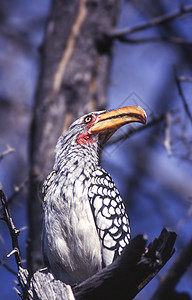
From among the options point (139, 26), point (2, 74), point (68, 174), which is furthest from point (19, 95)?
point (68, 174)

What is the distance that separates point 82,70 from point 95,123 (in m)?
1.88

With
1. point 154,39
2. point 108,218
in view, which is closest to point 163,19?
point 154,39

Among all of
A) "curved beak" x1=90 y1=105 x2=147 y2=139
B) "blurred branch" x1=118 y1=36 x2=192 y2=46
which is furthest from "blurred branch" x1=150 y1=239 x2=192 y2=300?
"blurred branch" x1=118 y1=36 x2=192 y2=46

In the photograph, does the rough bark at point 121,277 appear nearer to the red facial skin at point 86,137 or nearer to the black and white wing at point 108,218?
the black and white wing at point 108,218

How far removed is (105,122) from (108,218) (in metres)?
0.80

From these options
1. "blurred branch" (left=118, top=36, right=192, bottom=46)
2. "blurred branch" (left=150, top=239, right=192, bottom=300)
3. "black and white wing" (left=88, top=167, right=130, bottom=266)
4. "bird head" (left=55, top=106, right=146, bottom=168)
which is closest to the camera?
"black and white wing" (left=88, top=167, right=130, bottom=266)

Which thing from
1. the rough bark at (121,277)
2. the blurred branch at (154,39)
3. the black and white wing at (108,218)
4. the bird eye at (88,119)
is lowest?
the rough bark at (121,277)

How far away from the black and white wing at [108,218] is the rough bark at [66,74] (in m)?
1.47

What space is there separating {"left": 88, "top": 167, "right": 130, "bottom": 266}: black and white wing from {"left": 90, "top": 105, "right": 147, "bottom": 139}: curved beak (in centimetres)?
42

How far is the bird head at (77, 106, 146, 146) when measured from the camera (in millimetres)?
3544

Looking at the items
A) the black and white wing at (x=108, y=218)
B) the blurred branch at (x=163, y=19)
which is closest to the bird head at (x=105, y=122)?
the black and white wing at (x=108, y=218)

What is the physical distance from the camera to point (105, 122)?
383 centimetres

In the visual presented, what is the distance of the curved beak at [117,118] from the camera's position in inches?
138

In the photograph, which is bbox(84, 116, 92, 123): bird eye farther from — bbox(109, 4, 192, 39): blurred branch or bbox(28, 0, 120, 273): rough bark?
bbox(109, 4, 192, 39): blurred branch
